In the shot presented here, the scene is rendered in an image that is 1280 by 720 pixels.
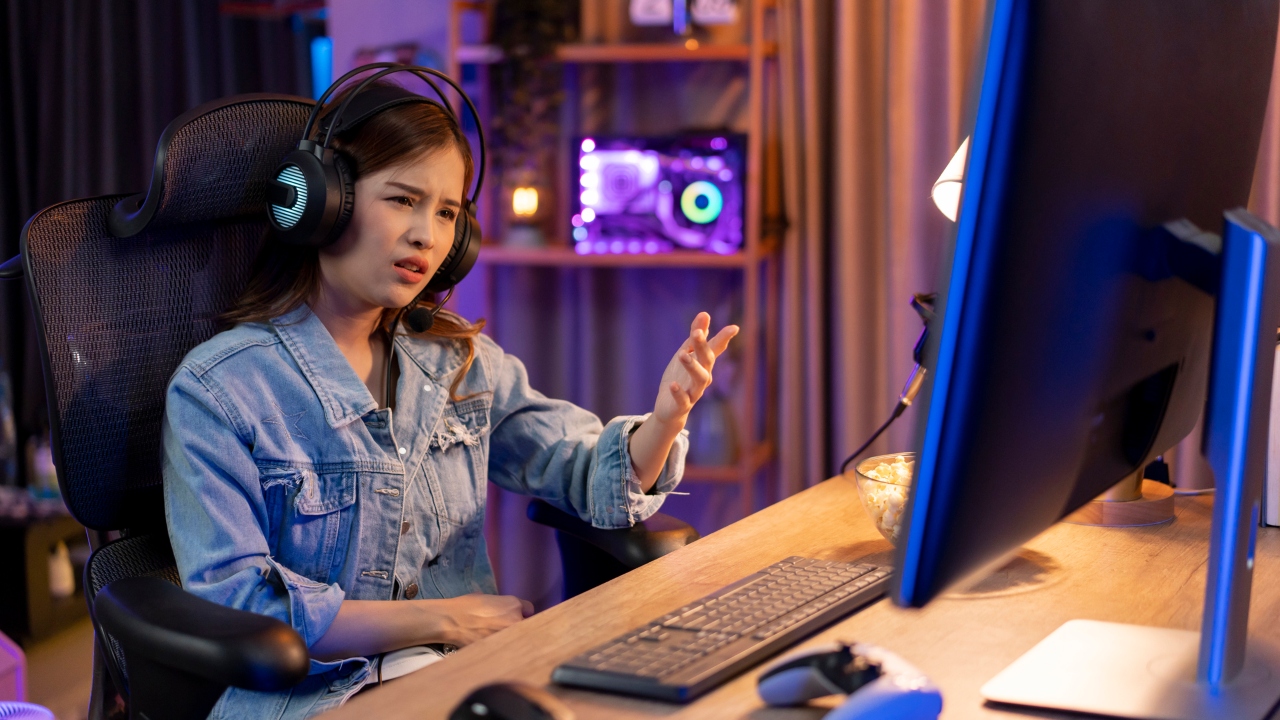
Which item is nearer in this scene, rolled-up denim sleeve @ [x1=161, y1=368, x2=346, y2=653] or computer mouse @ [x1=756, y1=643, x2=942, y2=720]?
computer mouse @ [x1=756, y1=643, x2=942, y2=720]

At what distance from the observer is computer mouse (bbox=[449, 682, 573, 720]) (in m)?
0.65

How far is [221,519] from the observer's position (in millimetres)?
1071

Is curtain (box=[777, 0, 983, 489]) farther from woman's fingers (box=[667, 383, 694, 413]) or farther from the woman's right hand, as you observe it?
the woman's right hand

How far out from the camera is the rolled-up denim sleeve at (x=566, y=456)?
1.28 metres

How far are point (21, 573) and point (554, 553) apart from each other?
1.23 metres

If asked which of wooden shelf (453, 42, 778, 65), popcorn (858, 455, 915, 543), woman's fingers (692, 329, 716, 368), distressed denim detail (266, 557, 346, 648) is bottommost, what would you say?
distressed denim detail (266, 557, 346, 648)

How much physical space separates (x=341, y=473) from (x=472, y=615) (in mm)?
212

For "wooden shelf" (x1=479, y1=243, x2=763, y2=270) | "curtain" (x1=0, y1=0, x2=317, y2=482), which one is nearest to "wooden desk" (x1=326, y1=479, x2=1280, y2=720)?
"wooden shelf" (x1=479, y1=243, x2=763, y2=270)

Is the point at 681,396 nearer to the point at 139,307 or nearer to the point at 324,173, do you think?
the point at 324,173

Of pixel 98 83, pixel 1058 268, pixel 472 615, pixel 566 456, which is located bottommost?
pixel 472 615

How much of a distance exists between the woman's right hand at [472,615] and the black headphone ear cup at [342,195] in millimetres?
402

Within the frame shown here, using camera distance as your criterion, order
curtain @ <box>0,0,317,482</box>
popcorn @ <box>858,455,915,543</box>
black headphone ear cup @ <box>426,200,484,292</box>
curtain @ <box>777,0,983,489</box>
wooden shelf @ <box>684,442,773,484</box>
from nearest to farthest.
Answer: popcorn @ <box>858,455,915,543</box> < black headphone ear cup @ <box>426,200,484,292</box> < curtain @ <box>777,0,983,489</box> < wooden shelf @ <box>684,442,773,484</box> < curtain @ <box>0,0,317,482</box>

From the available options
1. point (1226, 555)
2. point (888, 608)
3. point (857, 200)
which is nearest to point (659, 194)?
point (857, 200)

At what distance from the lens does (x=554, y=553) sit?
273 centimetres
